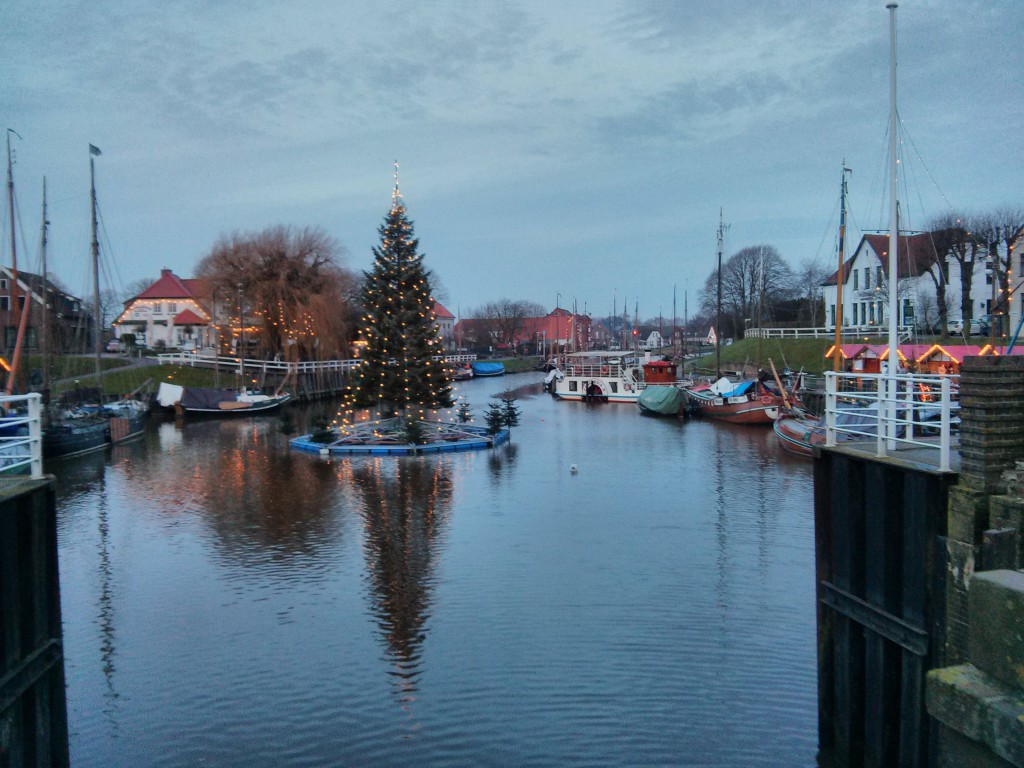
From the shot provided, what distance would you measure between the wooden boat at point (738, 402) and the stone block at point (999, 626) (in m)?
38.0

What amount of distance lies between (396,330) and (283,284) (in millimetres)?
27246

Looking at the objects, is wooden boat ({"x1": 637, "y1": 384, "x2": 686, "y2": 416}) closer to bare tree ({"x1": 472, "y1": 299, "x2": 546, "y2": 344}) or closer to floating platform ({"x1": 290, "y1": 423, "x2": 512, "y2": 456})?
floating platform ({"x1": 290, "y1": 423, "x2": 512, "y2": 456})

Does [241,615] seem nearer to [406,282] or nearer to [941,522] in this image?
[941,522]

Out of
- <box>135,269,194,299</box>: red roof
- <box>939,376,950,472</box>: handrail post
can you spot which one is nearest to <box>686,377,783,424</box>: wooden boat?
<box>939,376,950,472</box>: handrail post

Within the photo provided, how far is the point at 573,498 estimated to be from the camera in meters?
23.1

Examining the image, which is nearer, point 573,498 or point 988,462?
point 988,462

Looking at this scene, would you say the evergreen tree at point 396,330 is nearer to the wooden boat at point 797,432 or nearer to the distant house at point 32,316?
the wooden boat at point 797,432

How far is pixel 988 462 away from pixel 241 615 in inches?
431

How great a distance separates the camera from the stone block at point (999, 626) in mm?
3121

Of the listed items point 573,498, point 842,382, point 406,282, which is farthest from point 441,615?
point 842,382

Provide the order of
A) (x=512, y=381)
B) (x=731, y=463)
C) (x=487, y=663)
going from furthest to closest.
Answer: (x=512, y=381)
(x=731, y=463)
(x=487, y=663)

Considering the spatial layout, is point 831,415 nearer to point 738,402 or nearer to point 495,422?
point 495,422

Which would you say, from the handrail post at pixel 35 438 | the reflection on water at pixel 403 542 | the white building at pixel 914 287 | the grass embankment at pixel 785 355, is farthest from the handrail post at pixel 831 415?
the white building at pixel 914 287

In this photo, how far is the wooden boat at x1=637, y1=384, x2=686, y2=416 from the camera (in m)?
47.7
